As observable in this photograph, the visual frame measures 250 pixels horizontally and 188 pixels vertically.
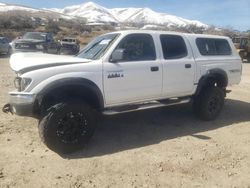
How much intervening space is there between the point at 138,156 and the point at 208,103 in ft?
9.09

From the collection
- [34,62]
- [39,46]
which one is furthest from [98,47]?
[39,46]

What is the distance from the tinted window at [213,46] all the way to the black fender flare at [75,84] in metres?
2.91

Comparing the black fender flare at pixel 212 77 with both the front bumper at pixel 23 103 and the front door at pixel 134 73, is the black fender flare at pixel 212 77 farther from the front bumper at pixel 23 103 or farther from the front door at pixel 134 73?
the front bumper at pixel 23 103

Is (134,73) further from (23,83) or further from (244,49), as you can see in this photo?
(244,49)

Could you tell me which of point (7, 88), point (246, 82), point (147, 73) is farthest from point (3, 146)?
point (246, 82)

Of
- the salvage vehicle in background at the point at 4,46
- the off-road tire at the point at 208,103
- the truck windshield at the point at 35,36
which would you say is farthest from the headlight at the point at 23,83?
the salvage vehicle in background at the point at 4,46

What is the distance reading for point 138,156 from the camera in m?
5.27

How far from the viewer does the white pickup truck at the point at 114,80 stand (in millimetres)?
5117

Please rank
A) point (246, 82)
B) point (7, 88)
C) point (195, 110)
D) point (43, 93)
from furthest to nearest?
point (246, 82) < point (7, 88) < point (195, 110) < point (43, 93)

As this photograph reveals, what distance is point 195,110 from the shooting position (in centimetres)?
753

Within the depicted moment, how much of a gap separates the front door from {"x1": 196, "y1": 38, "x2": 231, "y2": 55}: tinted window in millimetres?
1524

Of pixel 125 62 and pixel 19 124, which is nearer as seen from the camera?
pixel 125 62

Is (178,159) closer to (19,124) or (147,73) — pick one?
(147,73)

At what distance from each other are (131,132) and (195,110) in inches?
71.5
